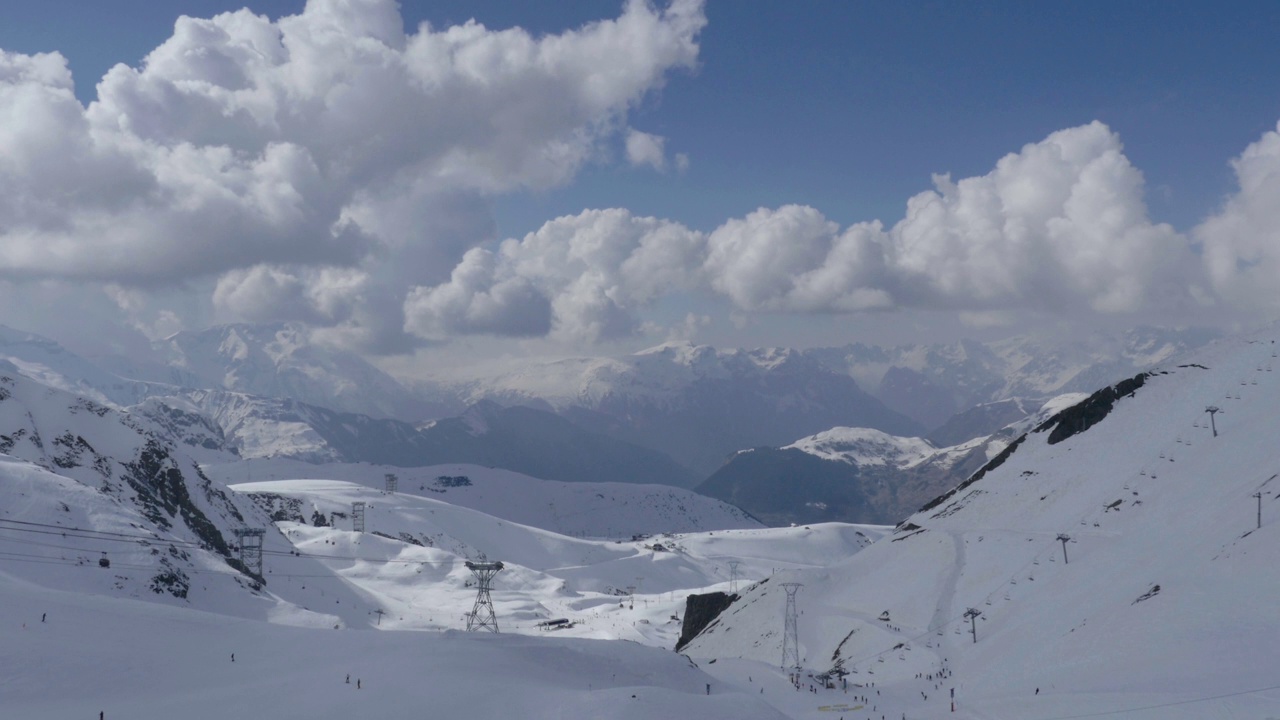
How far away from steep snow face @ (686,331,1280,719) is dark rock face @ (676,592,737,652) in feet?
33.1

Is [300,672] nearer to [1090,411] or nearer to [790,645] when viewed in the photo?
[790,645]

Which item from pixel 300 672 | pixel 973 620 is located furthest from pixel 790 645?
pixel 300 672

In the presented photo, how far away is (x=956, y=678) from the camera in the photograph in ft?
207

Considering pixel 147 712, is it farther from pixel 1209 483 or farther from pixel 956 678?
pixel 1209 483

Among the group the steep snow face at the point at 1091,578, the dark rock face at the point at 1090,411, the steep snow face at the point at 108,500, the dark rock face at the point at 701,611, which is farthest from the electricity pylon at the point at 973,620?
the steep snow face at the point at 108,500

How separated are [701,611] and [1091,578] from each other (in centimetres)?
6248

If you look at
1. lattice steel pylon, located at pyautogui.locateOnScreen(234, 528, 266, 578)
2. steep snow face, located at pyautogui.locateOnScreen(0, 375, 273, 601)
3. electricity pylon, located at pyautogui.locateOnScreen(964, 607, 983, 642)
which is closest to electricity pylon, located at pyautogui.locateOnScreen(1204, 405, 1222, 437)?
electricity pylon, located at pyautogui.locateOnScreen(964, 607, 983, 642)

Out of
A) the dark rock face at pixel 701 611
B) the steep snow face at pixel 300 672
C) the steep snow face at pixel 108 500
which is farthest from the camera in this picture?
the dark rock face at pixel 701 611

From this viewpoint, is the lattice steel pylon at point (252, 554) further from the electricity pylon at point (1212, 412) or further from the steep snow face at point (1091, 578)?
the electricity pylon at point (1212, 412)

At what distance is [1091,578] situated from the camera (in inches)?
2837

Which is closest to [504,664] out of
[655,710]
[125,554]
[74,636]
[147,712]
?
[655,710]

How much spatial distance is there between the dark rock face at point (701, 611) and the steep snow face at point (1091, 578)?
10076 mm

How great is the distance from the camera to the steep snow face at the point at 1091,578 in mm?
48625

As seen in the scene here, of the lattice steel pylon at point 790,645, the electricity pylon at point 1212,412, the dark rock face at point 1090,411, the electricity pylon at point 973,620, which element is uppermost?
the dark rock face at point 1090,411
